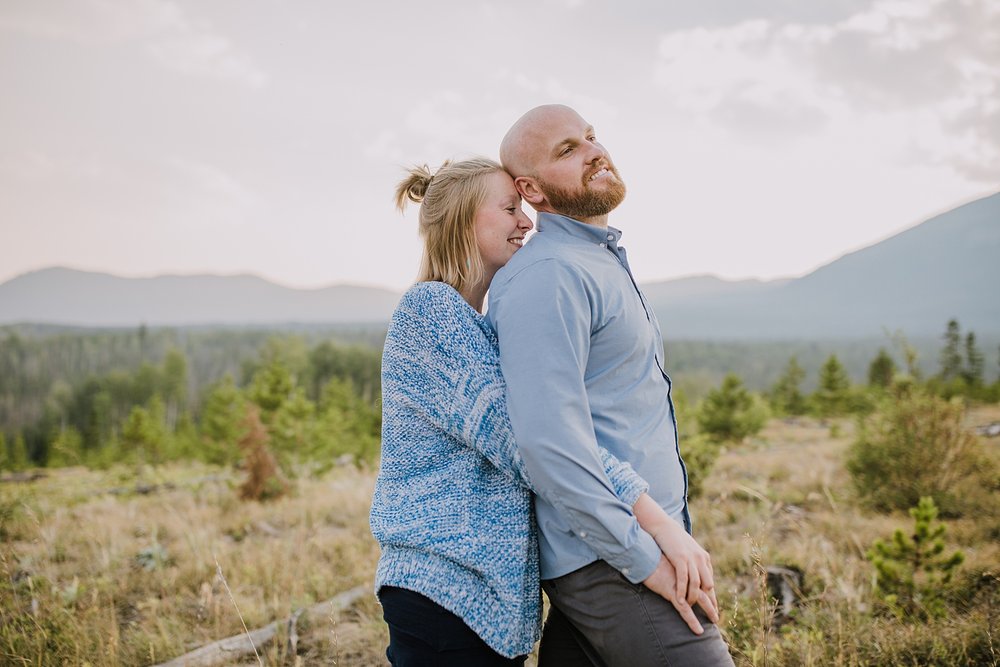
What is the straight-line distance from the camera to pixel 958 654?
2.92 m

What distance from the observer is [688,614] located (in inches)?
61.4

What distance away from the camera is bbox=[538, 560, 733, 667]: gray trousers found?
1559 mm

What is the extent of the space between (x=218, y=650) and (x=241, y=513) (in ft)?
14.4

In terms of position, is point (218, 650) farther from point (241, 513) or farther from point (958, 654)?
point (241, 513)

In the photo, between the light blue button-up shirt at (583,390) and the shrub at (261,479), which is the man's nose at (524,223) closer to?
the light blue button-up shirt at (583,390)

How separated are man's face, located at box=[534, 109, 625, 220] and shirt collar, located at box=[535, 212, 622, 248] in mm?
63

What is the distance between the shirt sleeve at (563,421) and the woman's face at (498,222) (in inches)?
18.1

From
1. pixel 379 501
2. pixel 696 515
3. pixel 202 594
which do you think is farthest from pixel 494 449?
pixel 696 515

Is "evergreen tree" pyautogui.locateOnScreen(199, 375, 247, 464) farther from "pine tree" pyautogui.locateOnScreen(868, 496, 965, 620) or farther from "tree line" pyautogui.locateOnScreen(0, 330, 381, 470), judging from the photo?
"pine tree" pyautogui.locateOnScreen(868, 496, 965, 620)

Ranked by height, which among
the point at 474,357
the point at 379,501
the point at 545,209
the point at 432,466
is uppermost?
the point at 545,209

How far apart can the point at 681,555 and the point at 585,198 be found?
1.09 meters

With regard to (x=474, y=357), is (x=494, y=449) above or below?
below

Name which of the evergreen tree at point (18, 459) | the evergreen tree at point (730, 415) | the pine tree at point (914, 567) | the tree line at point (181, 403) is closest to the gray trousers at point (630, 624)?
the pine tree at point (914, 567)

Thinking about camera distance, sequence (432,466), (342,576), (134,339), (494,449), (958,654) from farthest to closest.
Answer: (134,339)
(342,576)
(958,654)
(432,466)
(494,449)
